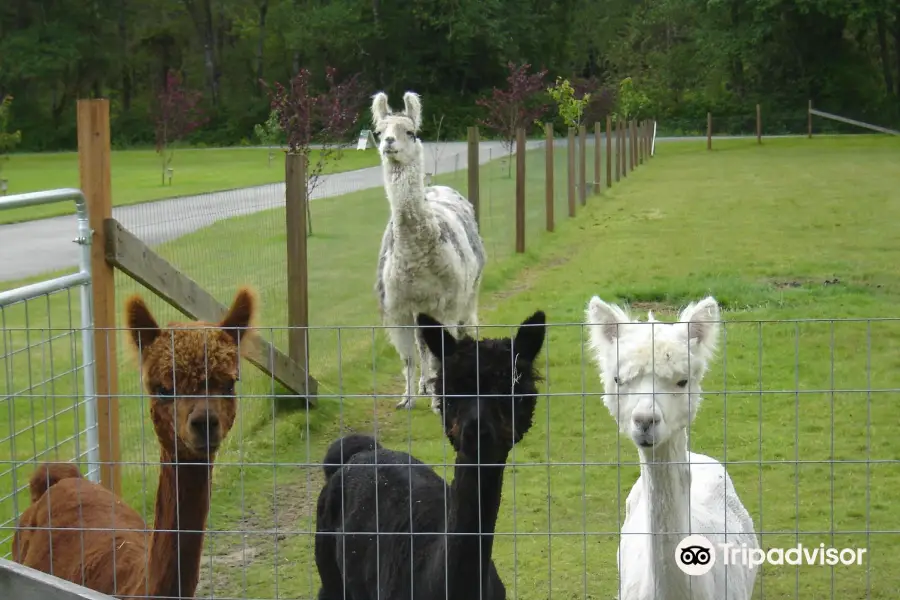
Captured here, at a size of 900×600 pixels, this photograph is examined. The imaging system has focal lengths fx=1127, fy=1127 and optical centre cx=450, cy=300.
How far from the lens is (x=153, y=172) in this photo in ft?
120

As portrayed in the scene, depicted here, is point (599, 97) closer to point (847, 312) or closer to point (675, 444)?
point (847, 312)

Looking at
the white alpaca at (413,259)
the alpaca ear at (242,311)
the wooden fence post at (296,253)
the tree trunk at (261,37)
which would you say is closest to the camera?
the alpaca ear at (242,311)

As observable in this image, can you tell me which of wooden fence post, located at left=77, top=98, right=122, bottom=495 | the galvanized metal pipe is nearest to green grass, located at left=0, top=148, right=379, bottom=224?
wooden fence post, located at left=77, top=98, right=122, bottom=495

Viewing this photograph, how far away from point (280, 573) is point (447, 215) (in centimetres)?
477

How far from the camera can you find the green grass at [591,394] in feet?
17.1

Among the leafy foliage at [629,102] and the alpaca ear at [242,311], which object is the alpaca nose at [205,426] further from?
the leafy foliage at [629,102]

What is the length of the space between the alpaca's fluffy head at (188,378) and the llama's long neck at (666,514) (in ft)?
4.42

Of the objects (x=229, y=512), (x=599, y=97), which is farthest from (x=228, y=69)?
(x=229, y=512)

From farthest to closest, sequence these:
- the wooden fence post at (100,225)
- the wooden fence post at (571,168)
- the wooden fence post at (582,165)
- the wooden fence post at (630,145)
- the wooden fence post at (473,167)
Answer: the wooden fence post at (630,145) < the wooden fence post at (582,165) < the wooden fence post at (571,168) < the wooden fence post at (473,167) < the wooden fence post at (100,225)

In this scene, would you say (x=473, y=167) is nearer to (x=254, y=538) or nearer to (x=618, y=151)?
(x=254, y=538)

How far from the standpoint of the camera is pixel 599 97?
1660 inches

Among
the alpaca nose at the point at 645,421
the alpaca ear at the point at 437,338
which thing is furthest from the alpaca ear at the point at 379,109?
the alpaca nose at the point at 645,421

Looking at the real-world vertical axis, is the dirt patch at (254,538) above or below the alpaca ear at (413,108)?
below

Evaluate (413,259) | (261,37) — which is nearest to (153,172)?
(261,37)
